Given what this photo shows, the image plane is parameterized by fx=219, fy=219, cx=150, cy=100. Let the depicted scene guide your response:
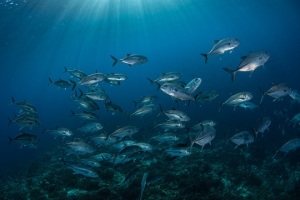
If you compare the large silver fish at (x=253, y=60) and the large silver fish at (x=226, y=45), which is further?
the large silver fish at (x=226, y=45)

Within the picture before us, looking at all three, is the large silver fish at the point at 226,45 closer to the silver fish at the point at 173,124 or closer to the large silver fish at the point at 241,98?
the large silver fish at the point at 241,98

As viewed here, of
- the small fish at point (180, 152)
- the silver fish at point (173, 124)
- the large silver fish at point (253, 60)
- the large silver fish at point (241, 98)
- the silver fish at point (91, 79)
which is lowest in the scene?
the silver fish at point (173, 124)

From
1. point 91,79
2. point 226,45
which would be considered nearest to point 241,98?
point 226,45

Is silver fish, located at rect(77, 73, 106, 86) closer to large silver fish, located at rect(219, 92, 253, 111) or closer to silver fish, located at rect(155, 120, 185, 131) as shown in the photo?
silver fish, located at rect(155, 120, 185, 131)

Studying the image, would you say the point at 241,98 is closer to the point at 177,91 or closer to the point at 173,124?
the point at 177,91

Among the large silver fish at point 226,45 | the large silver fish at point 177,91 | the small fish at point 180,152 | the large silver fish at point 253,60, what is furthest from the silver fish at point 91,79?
the large silver fish at point 253,60

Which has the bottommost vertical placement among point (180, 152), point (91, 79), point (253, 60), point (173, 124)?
point (173, 124)

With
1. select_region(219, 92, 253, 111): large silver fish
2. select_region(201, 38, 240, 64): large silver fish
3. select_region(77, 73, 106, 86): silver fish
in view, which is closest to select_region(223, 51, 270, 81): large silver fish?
select_region(201, 38, 240, 64): large silver fish

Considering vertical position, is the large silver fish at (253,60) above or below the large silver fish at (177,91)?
above

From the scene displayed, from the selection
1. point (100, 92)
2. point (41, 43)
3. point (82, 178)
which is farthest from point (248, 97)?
point (41, 43)

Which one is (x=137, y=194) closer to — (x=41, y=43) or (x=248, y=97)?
(x=248, y=97)

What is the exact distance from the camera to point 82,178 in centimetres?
766

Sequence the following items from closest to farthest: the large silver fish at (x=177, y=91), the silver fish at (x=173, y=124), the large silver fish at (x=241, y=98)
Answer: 1. the large silver fish at (x=177, y=91)
2. the large silver fish at (x=241, y=98)
3. the silver fish at (x=173, y=124)

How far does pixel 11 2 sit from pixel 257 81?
107ft
